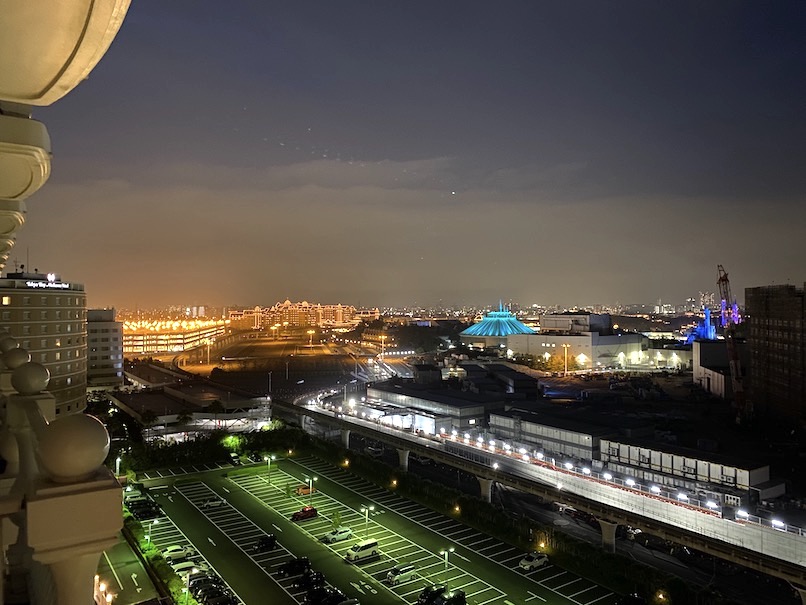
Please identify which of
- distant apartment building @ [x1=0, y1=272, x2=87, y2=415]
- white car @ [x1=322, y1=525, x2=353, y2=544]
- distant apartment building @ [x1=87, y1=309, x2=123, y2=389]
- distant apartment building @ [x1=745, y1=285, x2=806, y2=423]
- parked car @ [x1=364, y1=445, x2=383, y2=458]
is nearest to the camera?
white car @ [x1=322, y1=525, x2=353, y2=544]

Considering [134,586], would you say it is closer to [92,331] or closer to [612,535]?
[612,535]

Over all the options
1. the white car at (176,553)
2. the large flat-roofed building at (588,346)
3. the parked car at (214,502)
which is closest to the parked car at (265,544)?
the white car at (176,553)

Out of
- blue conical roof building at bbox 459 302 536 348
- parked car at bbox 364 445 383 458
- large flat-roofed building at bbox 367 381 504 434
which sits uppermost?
blue conical roof building at bbox 459 302 536 348

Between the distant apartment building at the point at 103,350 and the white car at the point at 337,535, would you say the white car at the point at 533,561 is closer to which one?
the white car at the point at 337,535

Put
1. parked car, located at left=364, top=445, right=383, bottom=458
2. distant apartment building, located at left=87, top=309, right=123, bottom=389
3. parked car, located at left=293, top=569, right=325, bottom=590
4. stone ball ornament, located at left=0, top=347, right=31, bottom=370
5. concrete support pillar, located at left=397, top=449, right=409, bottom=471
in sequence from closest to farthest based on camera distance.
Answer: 1. stone ball ornament, located at left=0, top=347, right=31, bottom=370
2. parked car, located at left=293, top=569, right=325, bottom=590
3. concrete support pillar, located at left=397, top=449, right=409, bottom=471
4. parked car, located at left=364, top=445, right=383, bottom=458
5. distant apartment building, located at left=87, top=309, right=123, bottom=389

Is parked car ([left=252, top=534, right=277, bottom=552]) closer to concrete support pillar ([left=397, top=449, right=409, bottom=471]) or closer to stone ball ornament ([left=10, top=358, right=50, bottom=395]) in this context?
concrete support pillar ([left=397, top=449, right=409, bottom=471])

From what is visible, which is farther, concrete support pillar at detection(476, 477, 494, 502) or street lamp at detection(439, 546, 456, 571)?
concrete support pillar at detection(476, 477, 494, 502)

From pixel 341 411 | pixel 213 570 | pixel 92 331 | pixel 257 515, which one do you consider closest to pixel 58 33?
pixel 213 570

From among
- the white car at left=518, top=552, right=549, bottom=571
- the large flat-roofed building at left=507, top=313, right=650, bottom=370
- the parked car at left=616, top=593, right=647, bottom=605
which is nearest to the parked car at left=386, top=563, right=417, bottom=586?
the white car at left=518, top=552, right=549, bottom=571

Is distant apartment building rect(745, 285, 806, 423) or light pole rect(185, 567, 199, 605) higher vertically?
distant apartment building rect(745, 285, 806, 423)
